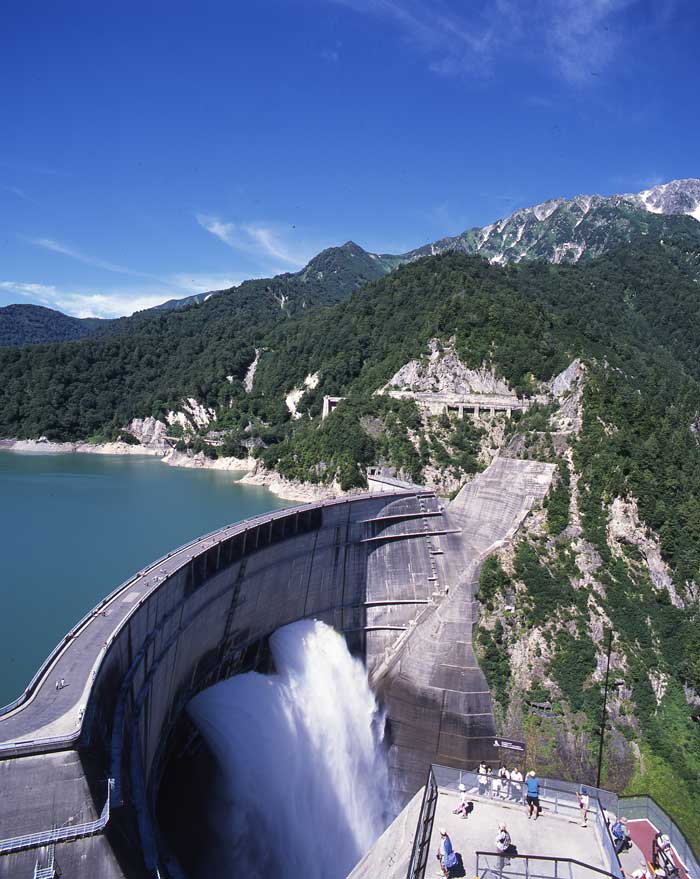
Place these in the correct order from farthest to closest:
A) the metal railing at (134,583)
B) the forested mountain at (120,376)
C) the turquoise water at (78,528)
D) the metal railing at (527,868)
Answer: the forested mountain at (120,376), the turquoise water at (78,528), the metal railing at (134,583), the metal railing at (527,868)

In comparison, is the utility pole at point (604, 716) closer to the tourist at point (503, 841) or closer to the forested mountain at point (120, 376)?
the tourist at point (503, 841)

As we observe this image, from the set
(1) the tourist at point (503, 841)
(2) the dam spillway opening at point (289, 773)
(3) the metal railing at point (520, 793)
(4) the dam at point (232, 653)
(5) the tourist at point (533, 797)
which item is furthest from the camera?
(2) the dam spillway opening at point (289, 773)

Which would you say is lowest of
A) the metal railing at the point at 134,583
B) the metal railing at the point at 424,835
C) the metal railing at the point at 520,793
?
the metal railing at the point at 424,835

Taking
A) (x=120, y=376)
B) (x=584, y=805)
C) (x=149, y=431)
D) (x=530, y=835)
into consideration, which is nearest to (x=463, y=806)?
(x=530, y=835)

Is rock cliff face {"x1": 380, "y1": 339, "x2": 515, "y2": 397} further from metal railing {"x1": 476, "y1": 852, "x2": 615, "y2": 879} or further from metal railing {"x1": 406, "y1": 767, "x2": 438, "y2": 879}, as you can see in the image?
metal railing {"x1": 476, "y1": 852, "x2": 615, "y2": 879}

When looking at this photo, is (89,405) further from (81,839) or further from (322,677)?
(81,839)

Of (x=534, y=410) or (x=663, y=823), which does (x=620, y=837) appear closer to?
(x=663, y=823)

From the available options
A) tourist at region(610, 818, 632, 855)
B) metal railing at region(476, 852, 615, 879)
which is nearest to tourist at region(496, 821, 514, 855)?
metal railing at region(476, 852, 615, 879)

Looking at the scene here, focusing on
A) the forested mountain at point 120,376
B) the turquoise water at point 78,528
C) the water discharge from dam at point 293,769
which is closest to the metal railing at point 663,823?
the water discharge from dam at point 293,769
